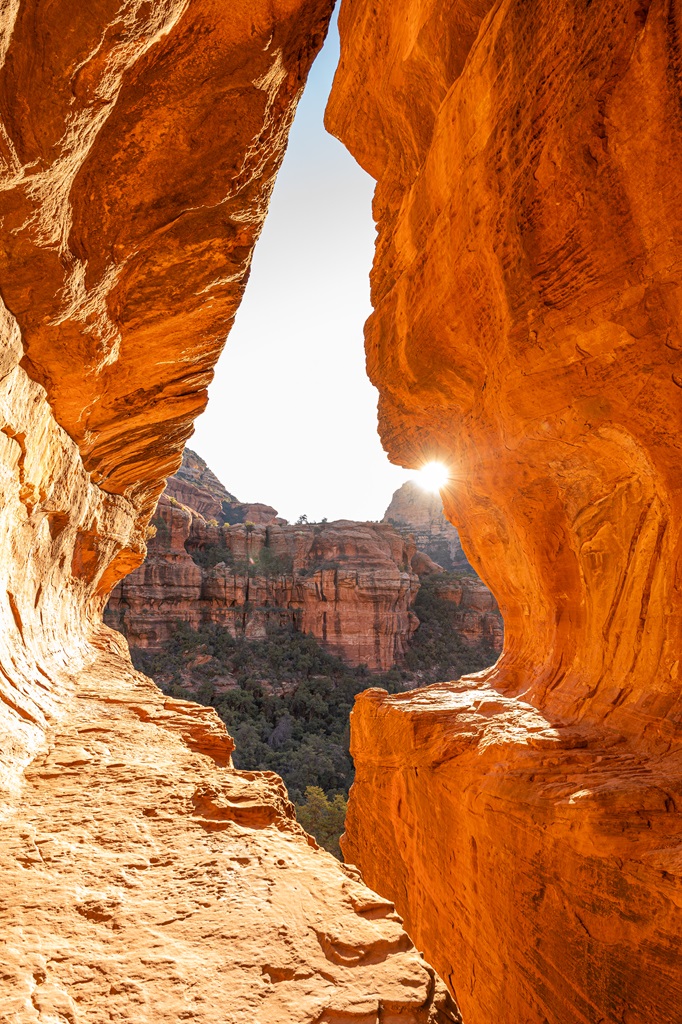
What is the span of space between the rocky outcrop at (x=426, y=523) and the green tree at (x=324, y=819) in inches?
1574

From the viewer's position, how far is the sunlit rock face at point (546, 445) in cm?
393

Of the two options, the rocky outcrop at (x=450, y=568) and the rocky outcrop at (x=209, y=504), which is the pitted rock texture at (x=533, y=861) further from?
the rocky outcrop at (x=209, y=504)

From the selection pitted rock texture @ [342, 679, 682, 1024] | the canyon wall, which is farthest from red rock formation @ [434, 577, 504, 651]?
the canyon wall

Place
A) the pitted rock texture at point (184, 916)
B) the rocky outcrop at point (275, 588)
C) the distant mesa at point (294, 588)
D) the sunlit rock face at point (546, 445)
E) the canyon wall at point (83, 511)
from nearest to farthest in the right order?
1. the pitted rock texture at point (184, 916)
2. the canyon wall at point (83, 511)
3. the sunlit rock face at point (546, 445)
4. the rocky outcrop at point (275, 588)
5. the distant mesa at point (294, 588)

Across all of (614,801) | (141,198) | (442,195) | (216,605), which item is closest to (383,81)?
(442,195)

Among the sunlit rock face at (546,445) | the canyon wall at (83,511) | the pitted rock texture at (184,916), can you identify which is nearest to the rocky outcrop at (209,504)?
the sunlit rock face at (546,445)

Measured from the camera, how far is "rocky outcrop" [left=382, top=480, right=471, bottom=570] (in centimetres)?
5712

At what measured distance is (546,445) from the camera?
249 inches

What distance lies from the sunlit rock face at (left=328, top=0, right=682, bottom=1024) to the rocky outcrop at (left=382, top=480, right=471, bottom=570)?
1886 inches

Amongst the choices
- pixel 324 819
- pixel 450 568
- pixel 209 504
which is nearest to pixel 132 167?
pixel 324 819

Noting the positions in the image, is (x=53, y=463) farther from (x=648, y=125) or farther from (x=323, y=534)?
(x=323, y=534)

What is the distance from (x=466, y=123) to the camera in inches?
212

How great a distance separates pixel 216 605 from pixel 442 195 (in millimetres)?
33679

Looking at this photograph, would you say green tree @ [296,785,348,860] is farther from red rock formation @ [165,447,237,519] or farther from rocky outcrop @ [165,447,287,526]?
rocky outcrop @ [165,447,287,526]
